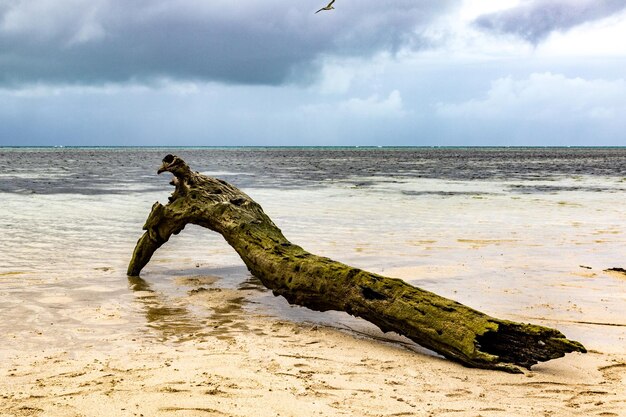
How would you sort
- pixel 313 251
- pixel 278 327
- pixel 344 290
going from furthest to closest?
pixel 313 251, pixel 278 327, pixel 344 290

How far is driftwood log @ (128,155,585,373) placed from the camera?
525 centimetres

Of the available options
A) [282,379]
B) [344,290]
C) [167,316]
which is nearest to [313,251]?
[167,316]

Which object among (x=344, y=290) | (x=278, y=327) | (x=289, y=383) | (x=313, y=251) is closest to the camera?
(x=289, y=383)

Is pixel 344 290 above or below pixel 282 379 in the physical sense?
above

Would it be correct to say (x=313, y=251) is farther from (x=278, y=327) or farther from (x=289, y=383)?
(x=289, y=383)

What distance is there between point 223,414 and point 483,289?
493 centimetres

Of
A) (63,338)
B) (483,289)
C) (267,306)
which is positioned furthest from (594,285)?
(63,338)

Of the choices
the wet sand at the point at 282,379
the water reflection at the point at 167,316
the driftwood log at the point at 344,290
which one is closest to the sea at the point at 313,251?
the water reflection at the point at 167,316

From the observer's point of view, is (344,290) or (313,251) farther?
(313,251)

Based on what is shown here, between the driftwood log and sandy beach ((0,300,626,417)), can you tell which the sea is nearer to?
the driftwood log

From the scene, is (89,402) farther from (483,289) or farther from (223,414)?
(483,289)

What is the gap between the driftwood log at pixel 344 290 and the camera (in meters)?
5.25

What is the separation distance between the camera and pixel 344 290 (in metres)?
6.38

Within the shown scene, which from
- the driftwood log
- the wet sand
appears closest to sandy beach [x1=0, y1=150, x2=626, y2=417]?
the wet sand
